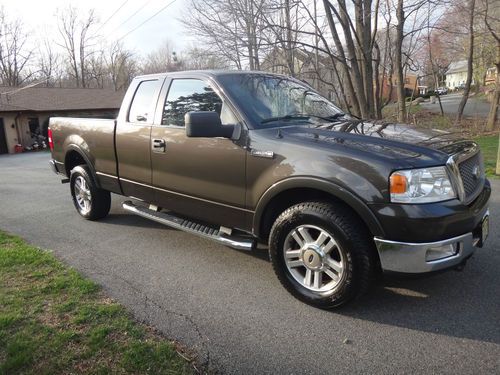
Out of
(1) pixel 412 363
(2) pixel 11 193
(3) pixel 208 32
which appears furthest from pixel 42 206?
(3) pixel 208 32

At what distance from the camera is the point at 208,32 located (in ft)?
68.1

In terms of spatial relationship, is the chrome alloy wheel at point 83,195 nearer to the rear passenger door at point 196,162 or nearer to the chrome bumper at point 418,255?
the rear passenger door at point 196,162

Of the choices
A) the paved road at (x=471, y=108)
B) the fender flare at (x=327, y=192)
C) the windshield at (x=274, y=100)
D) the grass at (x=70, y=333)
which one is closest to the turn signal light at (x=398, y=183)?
the fender flare at (x=327, y=192)

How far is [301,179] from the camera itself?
10.6 feet

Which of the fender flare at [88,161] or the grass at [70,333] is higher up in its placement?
the fender flare at [88,161]

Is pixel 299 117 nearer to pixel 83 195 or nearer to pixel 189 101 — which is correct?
pixel 189 101

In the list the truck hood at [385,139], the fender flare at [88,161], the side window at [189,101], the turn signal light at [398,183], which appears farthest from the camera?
the fender flare at [88,161]

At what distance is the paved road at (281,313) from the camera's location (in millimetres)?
2660

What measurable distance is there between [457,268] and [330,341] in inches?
43.8

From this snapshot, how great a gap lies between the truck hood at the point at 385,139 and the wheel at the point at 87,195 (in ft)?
10.9

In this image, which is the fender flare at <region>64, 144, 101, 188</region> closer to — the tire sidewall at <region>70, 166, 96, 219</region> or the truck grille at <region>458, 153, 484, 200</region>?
the tire sidewall at <region>70, 166, 96, 219</region>

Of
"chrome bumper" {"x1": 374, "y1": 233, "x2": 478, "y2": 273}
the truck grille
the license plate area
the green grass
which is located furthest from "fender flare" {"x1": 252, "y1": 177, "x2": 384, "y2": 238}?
the green grass

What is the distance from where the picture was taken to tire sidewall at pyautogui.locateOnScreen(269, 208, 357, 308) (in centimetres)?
306

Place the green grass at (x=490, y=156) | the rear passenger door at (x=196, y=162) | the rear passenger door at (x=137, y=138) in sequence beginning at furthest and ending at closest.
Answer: the green grass at (x=490, y=156) → the rear passenger door at (x=137, y=138) → the rear passenger door at (x=196, y=162)
